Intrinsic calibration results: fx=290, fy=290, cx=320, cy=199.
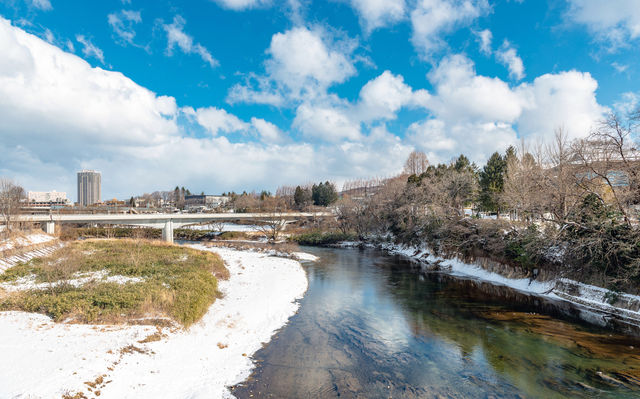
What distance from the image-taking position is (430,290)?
73.9 ft

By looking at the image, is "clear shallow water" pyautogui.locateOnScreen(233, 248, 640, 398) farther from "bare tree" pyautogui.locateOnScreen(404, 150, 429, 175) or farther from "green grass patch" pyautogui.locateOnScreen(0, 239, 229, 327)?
"bare tree" pyautogui.locateOnScreen(404, 150, 429, 175)

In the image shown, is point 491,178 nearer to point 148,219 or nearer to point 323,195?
point 148,219

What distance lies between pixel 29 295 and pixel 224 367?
10.6 m

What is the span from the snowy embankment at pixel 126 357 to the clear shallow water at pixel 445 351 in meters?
1.13

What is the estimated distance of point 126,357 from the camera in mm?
9352

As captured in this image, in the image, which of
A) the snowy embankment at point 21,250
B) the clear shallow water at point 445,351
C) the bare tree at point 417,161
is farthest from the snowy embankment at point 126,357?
the bare tree at point 417,161

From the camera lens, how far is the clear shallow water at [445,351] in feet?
31.0

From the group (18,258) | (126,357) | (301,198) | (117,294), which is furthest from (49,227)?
(301,198)

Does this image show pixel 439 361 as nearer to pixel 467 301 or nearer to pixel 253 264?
pixel 467 301

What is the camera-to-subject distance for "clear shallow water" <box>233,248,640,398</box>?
9.45 metres

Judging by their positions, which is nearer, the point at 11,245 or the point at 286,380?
the point at 286,380

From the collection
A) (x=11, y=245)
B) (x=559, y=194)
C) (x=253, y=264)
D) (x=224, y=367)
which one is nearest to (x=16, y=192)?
(x=11, y=245)

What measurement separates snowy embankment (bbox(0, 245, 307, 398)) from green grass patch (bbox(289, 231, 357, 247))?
1558 inches

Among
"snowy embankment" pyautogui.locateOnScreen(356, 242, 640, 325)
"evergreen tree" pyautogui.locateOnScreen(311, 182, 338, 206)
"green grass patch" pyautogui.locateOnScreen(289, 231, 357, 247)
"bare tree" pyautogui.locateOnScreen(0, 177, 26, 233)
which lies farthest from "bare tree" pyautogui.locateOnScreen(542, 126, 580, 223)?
"evergreen tree" pyautogui.locateOnScreen(311, 182, 338, 206)
